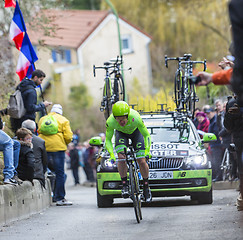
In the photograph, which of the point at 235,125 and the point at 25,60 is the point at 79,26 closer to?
the point at 25,60

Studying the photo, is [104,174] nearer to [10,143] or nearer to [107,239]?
[10,143]

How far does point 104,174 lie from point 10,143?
8.39ft

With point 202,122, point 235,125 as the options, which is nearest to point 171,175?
point 235,125

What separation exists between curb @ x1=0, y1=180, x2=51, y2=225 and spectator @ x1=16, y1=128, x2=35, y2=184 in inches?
7.7

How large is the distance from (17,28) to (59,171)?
3.12 meters

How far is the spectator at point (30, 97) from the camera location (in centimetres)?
1484

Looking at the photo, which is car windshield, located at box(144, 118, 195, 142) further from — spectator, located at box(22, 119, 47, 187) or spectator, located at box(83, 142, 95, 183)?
spectator, located at box(83, 142, 95, 183)

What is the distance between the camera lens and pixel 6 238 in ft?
32.9

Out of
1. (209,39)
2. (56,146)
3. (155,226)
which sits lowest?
(155,226)

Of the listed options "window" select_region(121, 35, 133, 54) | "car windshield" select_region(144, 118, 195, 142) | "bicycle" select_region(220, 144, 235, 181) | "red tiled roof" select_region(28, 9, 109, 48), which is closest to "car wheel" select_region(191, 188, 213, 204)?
"car windshield" select_region(144, 118, 195, 142)

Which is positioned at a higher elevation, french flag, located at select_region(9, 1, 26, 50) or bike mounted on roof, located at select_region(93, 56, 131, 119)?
french flag, located at select_region(9, 1, 26, 50)

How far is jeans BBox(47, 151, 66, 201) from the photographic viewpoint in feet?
51.2

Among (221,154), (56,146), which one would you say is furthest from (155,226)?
(221,154)

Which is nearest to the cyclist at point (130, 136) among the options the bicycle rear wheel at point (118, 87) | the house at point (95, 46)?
the bicycle rear wheel at point (118, 87)
